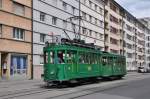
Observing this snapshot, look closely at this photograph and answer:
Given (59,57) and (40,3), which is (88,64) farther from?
(40,3)

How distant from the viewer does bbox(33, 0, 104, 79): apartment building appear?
4428 cm

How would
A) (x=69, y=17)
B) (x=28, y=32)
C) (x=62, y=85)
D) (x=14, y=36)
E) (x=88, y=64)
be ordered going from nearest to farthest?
(x=62, y=85), (x=88, y=64), (x=14, y=36), (x=28, y=32), (x=69, y=17)

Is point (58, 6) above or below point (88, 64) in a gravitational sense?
above

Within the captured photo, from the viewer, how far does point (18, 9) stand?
134 ft

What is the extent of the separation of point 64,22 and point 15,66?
1607 cm

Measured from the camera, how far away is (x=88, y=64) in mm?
30109

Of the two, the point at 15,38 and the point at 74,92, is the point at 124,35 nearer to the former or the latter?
the point at 15,38

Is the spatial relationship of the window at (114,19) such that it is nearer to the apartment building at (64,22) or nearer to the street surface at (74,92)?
the apartment building at (64,22)

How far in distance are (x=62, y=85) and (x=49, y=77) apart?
265 centimetres

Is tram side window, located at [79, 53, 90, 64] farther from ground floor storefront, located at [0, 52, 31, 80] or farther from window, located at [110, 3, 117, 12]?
window, located at [110, 3, 117, 12]

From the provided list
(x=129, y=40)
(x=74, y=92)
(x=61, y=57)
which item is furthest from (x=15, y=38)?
(x=129, y=40)

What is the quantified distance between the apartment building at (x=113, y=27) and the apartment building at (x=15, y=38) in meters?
37.3

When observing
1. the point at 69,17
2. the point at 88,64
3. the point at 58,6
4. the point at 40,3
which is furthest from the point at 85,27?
the point at 88,64

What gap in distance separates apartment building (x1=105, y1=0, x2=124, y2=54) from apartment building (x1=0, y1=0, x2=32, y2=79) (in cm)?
3730
